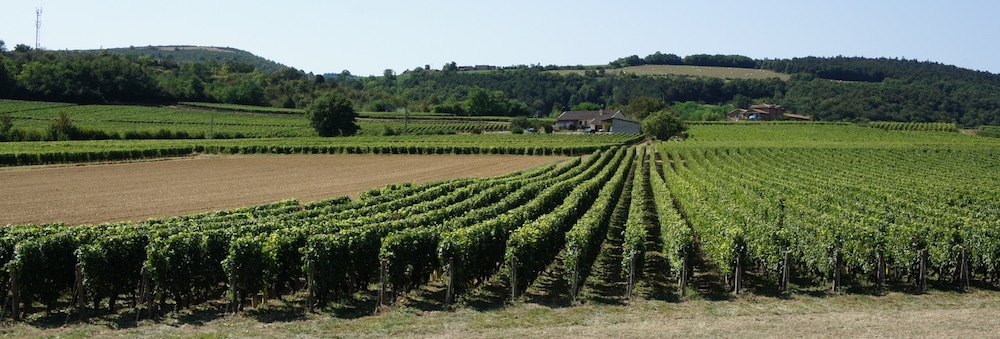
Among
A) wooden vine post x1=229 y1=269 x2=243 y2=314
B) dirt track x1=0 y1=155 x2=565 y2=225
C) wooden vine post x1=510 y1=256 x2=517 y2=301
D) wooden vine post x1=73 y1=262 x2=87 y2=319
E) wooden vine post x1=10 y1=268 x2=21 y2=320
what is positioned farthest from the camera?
dirt track x1=0 y1=155 x2=565 y2=225

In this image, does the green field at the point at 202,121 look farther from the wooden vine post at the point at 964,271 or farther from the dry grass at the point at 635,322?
the wooden vine post at the point at 964,271

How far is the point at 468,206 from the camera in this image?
29.2m

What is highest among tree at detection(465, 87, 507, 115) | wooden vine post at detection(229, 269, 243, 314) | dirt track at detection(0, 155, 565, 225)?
tree at detection(465, 87, 507, 115)

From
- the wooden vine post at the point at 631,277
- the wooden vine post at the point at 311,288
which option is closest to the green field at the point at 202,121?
the wooden vine post at the point at 311,288

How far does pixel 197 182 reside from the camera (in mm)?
50844

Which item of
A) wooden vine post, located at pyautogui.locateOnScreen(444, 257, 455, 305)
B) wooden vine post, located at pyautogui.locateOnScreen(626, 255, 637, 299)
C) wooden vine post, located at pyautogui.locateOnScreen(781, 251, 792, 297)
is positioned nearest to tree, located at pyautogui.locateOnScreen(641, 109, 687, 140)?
wooden vine post, located at pyautogui.locateOnScreen(781, 251, 792, 297)

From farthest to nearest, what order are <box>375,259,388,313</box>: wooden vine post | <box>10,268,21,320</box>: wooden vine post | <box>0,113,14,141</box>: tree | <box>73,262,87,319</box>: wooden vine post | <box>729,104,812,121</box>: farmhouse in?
1. <box>729,104,812,121</box>: farmhouse
2. <box>0,113,14,141</box>: tree
3. <box>375,259,388,313</box>: wooden vine post
4. <box>73,262,87,319</box>: wooden vine post
5. <box>10,268,21,320</box>: wooden vine post

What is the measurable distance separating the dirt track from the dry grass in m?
18.4

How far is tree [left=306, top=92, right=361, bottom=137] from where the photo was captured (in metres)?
112

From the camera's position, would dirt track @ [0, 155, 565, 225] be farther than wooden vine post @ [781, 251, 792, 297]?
Yes

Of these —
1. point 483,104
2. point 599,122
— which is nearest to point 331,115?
point 599,122

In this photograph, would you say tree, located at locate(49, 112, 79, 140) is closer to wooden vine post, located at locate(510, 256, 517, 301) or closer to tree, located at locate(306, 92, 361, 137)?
tree, located at locate(306, 92, 361, 137)

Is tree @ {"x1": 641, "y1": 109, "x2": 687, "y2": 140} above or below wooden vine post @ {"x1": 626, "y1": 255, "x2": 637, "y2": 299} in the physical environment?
above

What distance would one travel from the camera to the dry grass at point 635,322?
15617 mm
